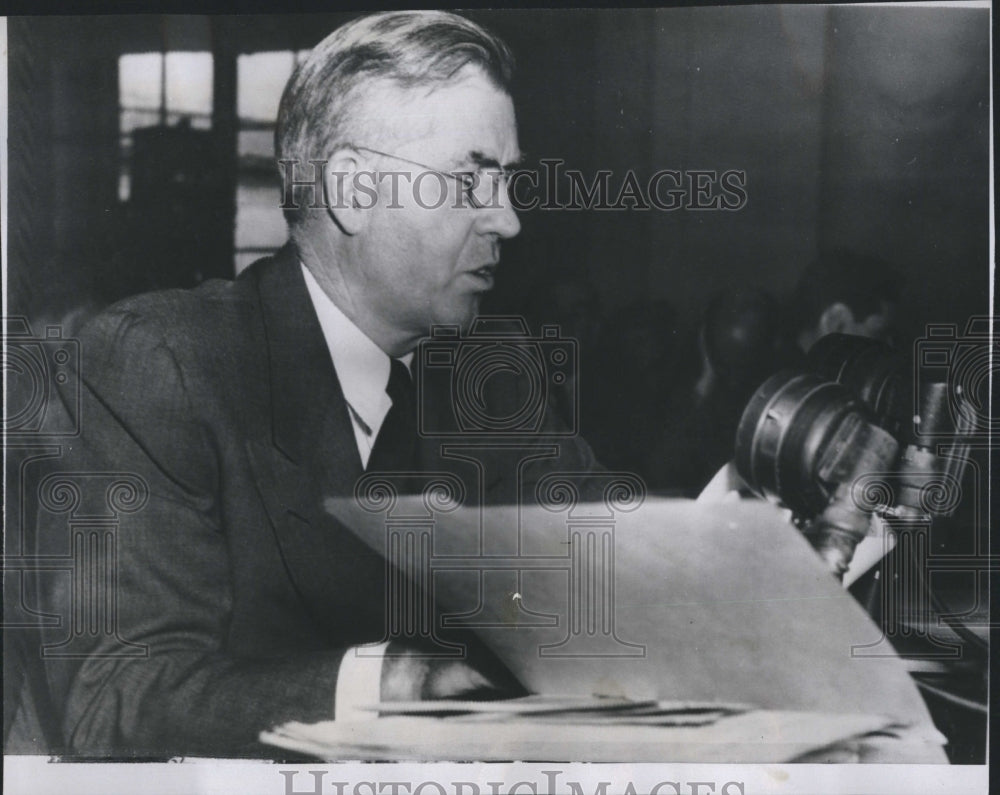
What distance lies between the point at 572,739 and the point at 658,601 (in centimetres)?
49

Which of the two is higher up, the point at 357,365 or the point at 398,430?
the point at 357,365

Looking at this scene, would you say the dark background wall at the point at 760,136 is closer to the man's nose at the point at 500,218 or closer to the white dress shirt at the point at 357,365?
the man's nose at the point at 500,218

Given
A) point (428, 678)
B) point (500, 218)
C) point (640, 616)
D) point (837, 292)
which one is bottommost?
point (428, 678)

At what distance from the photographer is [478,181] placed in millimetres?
3471

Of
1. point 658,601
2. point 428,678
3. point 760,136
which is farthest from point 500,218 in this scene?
point 428,678

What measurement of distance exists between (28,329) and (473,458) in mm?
1415

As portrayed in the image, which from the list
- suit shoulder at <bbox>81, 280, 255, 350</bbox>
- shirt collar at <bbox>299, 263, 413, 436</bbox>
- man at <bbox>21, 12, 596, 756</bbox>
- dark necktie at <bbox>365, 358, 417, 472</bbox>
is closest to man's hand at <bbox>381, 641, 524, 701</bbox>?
man at <bbox>21, 12, 596, 756</bbox>

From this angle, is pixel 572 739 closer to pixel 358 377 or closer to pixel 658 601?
pixel 658 601

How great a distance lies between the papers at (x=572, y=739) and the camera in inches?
138

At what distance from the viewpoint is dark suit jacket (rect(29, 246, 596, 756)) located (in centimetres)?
347

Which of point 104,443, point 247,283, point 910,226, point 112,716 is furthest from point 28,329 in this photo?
point 910,226

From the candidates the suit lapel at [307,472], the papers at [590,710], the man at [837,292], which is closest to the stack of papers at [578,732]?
the papers at [590,710]

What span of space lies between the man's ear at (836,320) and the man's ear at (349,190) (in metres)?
1.37

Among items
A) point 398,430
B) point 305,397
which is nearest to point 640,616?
point 398,430
